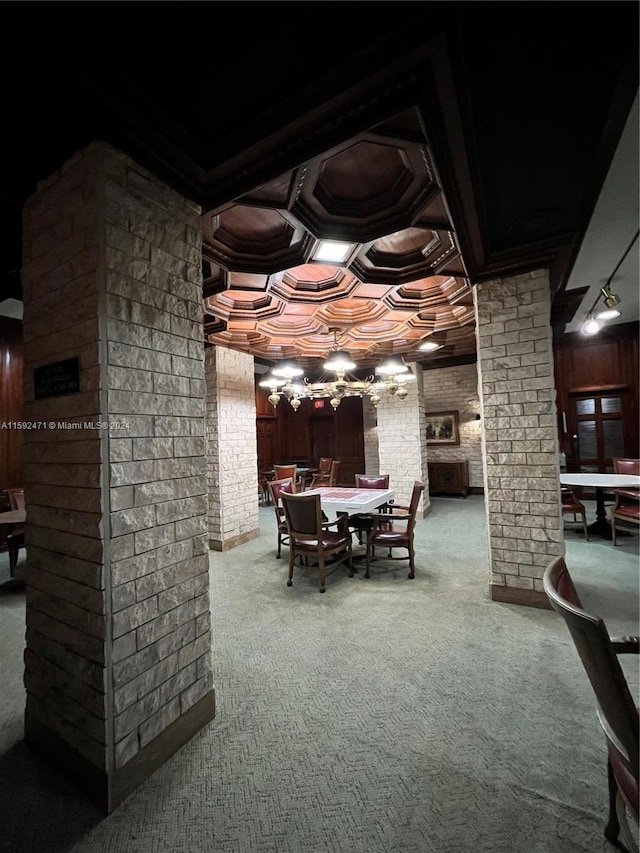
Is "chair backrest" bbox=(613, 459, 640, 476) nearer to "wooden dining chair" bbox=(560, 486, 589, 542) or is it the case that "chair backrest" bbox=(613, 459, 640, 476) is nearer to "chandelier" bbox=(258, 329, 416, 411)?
"wooden dining chair" bbox=(560, 486, 589, 542)

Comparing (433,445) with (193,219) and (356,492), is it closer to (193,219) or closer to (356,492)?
(356,492)

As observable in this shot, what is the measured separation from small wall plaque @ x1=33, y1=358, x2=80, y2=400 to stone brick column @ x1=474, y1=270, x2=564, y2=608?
2932 millimetres

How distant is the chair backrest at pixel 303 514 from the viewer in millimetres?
3361

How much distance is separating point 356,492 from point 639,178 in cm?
377

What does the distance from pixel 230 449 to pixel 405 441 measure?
3290mm

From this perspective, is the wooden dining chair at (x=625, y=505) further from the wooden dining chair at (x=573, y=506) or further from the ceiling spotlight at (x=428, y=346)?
the ceiling spotlight at (x=428, y=346)

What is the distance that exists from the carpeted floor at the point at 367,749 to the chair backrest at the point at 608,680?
65 cm

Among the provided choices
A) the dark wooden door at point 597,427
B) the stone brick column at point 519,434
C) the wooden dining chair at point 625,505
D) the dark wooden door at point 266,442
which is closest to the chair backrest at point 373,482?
the stone brick column at point 519,434

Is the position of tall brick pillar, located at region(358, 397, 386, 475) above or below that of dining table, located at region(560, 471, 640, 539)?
above

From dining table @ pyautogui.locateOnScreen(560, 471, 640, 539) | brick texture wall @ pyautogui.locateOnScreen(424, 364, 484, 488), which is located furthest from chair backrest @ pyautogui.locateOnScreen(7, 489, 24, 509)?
brick texture wall @ pyautogui.locateOnScreen(424, 364, 484, 488)

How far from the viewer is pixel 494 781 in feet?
4.72

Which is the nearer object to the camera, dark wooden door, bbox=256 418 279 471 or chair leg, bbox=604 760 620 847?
chair leg, bbox=604 760 620 847

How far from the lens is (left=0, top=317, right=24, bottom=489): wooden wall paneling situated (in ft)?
16.0

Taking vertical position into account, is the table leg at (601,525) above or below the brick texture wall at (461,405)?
below
